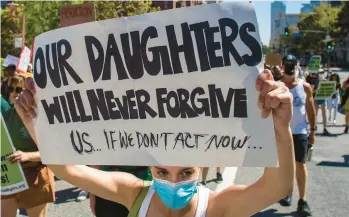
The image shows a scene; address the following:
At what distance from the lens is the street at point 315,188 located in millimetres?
5180

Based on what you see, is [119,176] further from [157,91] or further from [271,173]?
[271,173]

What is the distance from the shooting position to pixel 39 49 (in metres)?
2.13

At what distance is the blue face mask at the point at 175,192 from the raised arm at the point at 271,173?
0.14m

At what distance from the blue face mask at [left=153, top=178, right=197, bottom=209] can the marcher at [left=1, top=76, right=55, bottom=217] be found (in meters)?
1.73

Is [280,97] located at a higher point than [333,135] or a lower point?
higher

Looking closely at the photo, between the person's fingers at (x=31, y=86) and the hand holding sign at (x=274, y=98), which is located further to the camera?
the person's fingers at (x=31, y=86)

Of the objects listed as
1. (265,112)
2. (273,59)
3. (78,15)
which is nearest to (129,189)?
(265,112)

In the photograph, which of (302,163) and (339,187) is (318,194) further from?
(302,163)

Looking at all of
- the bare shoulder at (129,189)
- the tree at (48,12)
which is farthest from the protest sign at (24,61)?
the tree at (48,12)

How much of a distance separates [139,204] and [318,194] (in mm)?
4207

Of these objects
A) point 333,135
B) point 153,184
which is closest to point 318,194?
point 153,184

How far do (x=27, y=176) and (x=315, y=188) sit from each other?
3.98m

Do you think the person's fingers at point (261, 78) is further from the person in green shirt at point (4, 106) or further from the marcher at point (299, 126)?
the marcher at point (299, 126)

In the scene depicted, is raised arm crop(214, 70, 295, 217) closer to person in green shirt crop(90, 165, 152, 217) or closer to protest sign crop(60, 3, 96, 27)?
person in green shirt crop(90, 165, 152, 217)
